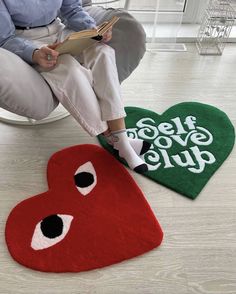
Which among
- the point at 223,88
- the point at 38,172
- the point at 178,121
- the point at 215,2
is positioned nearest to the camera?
the point at 38,172

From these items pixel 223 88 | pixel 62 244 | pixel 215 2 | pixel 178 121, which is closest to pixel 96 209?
pixel 62 244

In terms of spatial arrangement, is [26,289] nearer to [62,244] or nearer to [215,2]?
[62,244]

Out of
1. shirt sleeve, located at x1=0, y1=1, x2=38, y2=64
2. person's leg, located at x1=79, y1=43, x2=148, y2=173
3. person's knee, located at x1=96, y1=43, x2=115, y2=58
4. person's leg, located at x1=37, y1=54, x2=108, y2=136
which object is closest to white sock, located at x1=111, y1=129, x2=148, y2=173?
person's leg, located at x1=79, y1=43, x2=148, y2=173

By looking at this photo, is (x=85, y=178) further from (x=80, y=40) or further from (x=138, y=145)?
(x=80, y=40)

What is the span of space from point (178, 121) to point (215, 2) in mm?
938

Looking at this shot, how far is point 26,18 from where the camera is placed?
3.88 feet

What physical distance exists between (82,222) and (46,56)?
1.97ft

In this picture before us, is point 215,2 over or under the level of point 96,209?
over

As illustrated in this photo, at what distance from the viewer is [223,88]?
1800 mm

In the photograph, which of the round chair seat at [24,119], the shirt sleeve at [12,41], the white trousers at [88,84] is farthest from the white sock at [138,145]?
the shirt sleeve at [12,41]

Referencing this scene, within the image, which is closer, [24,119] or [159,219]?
[159,219]

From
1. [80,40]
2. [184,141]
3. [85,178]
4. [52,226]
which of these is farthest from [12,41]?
[184,141]

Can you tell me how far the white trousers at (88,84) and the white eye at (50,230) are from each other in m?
0.34

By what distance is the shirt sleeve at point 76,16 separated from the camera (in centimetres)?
128
